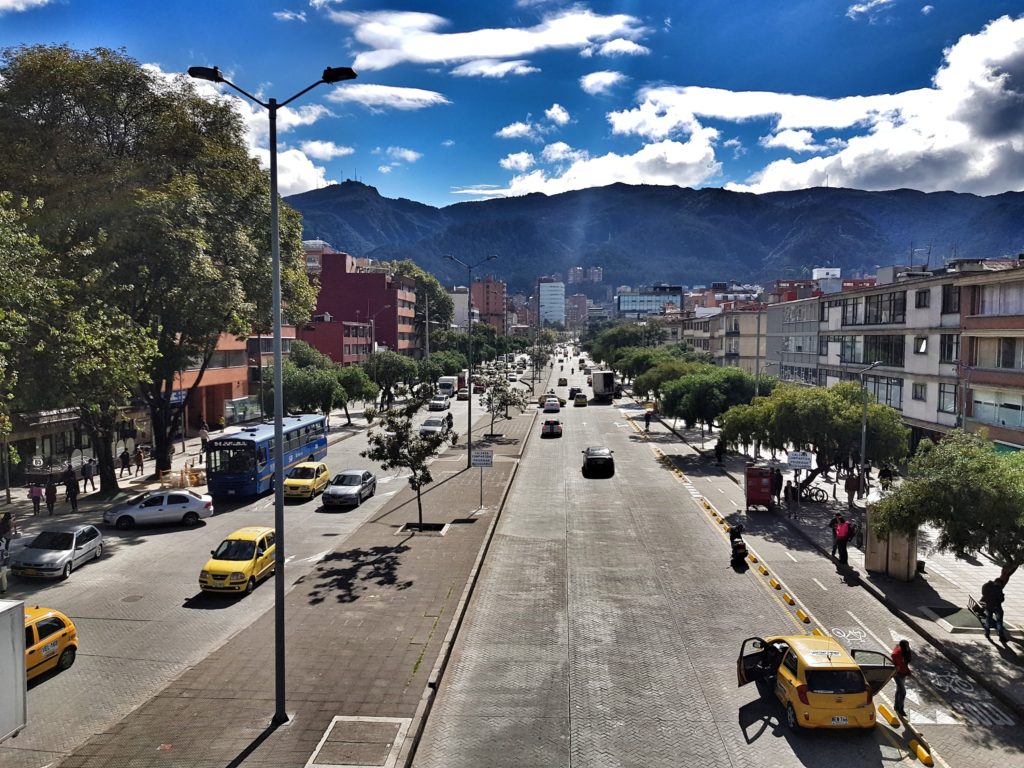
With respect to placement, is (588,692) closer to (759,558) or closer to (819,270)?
(759,558)

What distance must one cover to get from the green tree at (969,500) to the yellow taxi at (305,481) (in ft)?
74.3

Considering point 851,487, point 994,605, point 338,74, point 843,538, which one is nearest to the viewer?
point 338,74

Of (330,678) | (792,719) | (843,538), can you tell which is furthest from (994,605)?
(330,678)

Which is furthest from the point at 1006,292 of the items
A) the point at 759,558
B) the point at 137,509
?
the point at 137,509

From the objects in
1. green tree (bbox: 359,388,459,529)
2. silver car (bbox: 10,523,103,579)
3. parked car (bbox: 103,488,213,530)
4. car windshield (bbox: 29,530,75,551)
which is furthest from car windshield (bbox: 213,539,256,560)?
parked car (bbox: 103,488,213,530)

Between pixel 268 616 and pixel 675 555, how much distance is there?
12331mm

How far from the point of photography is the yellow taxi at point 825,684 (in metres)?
11.8

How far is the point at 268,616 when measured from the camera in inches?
677

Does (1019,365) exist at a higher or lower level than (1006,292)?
lower

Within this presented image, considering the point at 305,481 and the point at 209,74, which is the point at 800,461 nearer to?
the point at 305,481

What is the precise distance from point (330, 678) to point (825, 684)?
8.90m

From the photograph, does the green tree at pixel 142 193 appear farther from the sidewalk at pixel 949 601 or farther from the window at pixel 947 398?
the window at pixel 947 398

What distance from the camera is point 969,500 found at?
51.3ft

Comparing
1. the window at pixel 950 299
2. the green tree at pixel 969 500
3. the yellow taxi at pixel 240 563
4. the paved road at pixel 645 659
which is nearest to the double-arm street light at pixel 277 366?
the paved road at pixel 645 659
